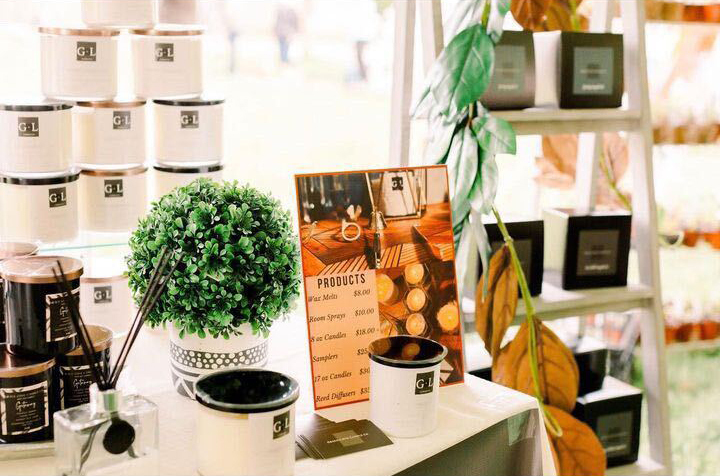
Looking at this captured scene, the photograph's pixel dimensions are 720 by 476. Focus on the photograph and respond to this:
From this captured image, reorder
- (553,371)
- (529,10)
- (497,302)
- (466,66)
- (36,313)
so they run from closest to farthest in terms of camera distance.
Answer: (36,313) → (466,66) → (497,302) → (553,371) → (529,10)

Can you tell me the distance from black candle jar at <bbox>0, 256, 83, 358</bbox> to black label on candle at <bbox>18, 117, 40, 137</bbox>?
1.42 feet

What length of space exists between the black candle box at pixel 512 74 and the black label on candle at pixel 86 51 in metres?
0.89

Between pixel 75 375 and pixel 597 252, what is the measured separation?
156cm

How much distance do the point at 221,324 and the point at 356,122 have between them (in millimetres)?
2294

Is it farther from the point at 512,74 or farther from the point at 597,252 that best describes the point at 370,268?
the point at 597,252

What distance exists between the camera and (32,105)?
1333mm

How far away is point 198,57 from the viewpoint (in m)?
1.54

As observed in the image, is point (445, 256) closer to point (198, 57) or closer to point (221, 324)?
point (221, 324)

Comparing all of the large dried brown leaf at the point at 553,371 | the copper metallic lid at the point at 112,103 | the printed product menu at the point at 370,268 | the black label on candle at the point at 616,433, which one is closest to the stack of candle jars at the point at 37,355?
the printed product menu at the point at 370,268

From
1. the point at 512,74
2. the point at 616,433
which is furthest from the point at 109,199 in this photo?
the point at 616,433

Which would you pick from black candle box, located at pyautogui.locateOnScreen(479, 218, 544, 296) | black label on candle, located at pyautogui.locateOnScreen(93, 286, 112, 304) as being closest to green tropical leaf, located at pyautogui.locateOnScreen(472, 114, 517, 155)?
black candle box, located at pyautogui.locateOnScreen(479, 218, 544, 296)

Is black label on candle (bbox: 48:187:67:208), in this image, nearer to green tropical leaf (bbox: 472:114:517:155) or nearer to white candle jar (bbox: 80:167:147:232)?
white candle jar (bbox: 80:167:147:232)

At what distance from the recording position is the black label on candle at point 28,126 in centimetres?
133

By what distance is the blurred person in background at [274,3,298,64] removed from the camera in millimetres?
2828
